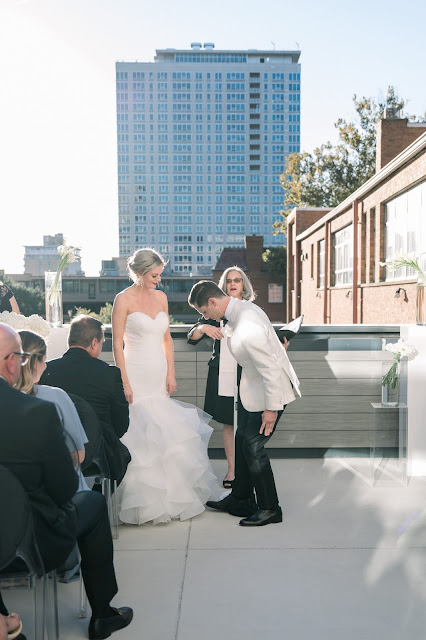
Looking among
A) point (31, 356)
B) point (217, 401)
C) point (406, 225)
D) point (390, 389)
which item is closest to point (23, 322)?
point (31, 356)

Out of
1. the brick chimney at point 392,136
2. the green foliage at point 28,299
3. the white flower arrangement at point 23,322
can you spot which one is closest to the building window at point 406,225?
the brick chimney at point 392,136

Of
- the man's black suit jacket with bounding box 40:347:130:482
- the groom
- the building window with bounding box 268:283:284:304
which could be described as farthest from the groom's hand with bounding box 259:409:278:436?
the building window with bounding box 268:283:284:304

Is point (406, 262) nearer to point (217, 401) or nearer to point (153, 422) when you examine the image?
point (217, 401)

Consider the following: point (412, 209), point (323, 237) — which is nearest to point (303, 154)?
point (323, 237)

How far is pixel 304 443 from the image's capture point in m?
6.88

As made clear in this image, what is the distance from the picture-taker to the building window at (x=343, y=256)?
22562mm

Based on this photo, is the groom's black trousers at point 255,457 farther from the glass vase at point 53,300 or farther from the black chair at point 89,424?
the glass vase at point 53,300

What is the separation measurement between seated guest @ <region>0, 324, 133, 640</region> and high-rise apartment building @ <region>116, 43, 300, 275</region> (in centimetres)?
14697

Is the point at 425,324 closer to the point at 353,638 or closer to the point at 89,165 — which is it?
the point at 353,638

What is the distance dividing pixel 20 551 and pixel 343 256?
894 inches

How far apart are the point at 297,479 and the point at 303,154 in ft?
110

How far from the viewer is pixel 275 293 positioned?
61.0 metres

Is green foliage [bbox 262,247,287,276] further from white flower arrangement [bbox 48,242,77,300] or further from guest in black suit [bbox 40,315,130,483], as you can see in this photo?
guest in black suit [bbox 40,315,130,483]

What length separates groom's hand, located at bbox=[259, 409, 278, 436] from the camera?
4.40 meters
